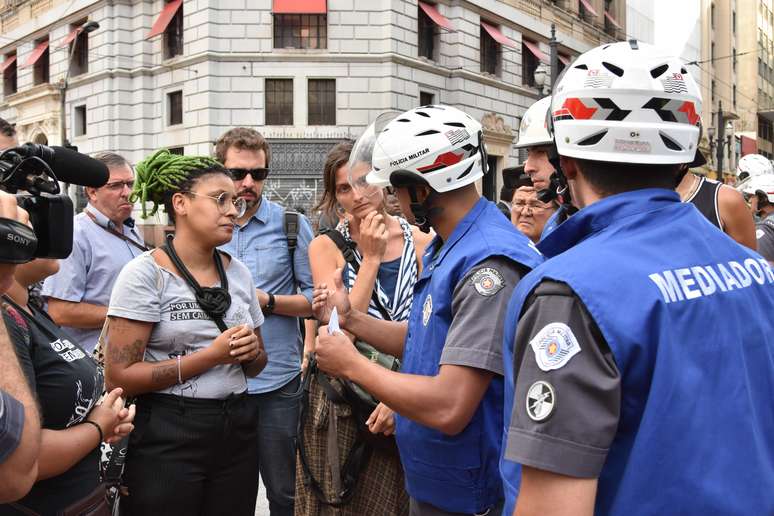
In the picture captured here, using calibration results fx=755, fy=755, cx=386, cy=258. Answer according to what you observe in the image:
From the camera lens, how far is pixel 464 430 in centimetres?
248

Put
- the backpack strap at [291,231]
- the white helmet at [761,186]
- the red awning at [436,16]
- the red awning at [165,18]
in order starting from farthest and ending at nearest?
1. the red awning at [436,16]
2. the red awning at [165,18]
3. the white helmet at [761,186]
4. the backpack strap at [291,231]

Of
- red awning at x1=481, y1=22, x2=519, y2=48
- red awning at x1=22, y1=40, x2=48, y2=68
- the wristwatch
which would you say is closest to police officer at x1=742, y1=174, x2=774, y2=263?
the wristwatch

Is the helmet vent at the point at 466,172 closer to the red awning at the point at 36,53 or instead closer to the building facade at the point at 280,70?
the building facade at the point at 280,70

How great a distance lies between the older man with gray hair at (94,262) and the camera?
14.7 ft

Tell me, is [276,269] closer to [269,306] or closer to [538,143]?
[269,306]

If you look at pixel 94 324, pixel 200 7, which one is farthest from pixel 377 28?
pixel 94 324

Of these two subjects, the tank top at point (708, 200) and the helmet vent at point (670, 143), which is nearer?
the helmet vent at point (670, 143)

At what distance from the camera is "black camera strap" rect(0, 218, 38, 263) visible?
1.87 m

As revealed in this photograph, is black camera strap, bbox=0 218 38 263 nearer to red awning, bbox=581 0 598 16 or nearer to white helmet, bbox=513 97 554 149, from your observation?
white helmet, bbox=513 97 554 149

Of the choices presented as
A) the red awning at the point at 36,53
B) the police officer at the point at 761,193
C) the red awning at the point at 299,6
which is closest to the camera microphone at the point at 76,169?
the police officer at the point at 761,193

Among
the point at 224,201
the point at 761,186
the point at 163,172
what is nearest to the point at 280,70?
the point at 761,186

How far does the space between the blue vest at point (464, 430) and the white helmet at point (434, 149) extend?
207 millimetres

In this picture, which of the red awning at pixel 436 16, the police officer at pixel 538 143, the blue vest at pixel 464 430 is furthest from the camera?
the red awning at pixel 436 16

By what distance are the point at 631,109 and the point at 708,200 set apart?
2894 mm
